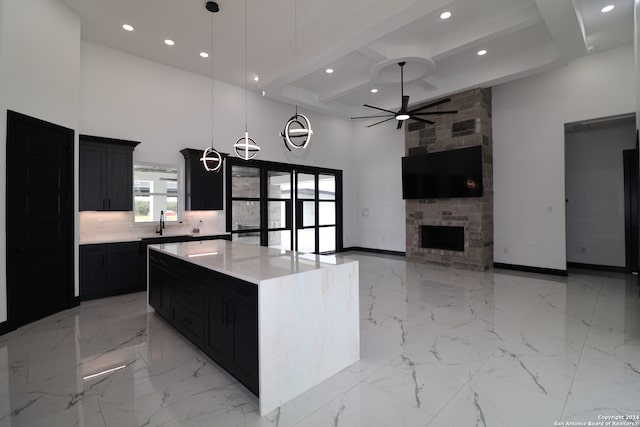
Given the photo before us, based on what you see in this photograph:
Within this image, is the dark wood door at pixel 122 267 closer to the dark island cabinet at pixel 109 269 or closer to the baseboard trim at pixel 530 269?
the dark island cabinet at pixel 109 269

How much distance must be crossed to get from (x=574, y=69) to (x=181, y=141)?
7753 millimetres

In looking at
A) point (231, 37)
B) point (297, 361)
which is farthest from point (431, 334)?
point (231, 37)

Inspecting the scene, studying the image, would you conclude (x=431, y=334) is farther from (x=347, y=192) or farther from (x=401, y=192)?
(x=347, y=192)

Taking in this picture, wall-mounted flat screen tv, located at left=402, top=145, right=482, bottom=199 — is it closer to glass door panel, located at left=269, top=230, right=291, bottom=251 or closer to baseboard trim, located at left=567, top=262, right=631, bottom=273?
baseboard trim, located at left=567, top=262, right=631, bottom=273

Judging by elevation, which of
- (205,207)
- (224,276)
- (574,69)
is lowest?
(224,276)

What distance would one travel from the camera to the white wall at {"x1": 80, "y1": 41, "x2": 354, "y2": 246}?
5.12 metres

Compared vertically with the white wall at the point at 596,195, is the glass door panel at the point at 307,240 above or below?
below

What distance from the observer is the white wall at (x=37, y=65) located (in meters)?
3.40

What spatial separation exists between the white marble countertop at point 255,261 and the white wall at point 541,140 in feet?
17.9

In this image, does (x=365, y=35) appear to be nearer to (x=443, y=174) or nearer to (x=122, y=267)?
(x=443, y=174)

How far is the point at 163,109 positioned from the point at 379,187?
5887 mm

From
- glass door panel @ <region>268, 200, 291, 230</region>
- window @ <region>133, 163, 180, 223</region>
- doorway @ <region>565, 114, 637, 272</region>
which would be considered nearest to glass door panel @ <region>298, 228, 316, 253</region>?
glass door panel @ <region>268, 200, 291, 230</region>

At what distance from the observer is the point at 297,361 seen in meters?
2.25

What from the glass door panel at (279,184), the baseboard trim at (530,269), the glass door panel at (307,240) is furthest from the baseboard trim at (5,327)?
the baseboard trim at (530,269)
